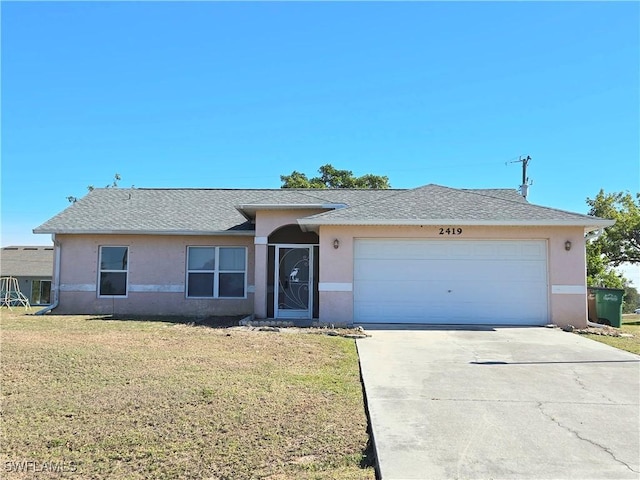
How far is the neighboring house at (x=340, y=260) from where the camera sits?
1291 cm

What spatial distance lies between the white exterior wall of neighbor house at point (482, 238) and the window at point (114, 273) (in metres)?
7.86

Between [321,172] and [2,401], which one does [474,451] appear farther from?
[321,172]

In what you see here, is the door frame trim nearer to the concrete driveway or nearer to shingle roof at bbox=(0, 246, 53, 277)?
the concrete driveway

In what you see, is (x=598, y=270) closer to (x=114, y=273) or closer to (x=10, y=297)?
(x=114, y=273)

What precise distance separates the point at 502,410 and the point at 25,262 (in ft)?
133

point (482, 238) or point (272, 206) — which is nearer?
point (482, 238)

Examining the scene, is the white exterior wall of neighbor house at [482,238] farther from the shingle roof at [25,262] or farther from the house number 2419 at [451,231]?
the shingle roof at [25,262]

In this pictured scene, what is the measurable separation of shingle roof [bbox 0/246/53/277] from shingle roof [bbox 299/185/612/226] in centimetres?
3053

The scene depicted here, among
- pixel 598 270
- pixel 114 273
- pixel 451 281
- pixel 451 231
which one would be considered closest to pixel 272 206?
Result: pixel 451 231

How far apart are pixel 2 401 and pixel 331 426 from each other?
4.09 metres

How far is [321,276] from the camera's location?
43.2 ft

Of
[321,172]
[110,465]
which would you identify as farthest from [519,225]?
[321,172]

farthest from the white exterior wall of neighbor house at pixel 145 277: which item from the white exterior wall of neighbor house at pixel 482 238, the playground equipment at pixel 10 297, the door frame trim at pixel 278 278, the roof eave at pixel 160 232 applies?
the playground equipment at pixel 10 297

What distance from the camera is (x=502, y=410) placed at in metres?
5.61
